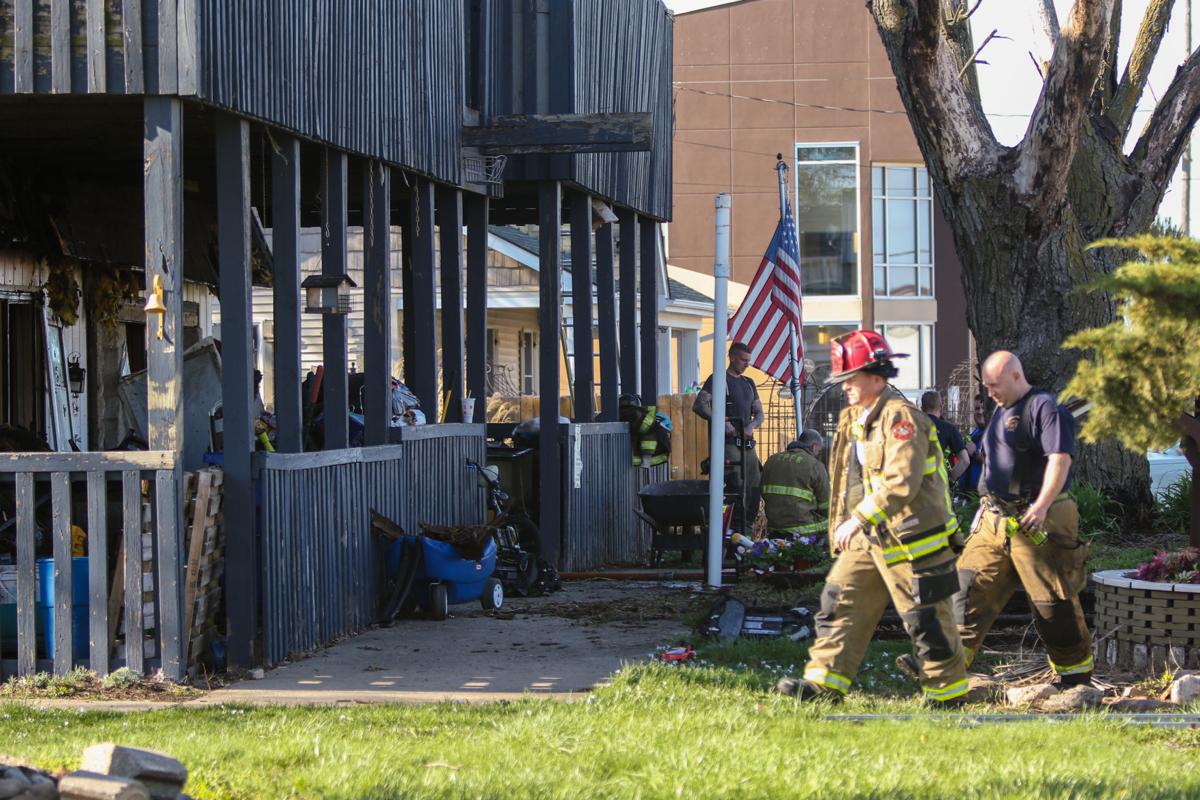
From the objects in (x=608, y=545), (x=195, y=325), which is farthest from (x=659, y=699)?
(x=195, y=325)

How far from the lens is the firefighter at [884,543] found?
301 inches

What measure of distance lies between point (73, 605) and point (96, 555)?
1.52 feet

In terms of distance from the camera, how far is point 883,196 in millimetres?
40969

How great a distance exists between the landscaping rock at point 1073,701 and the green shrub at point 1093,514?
15.7 feet

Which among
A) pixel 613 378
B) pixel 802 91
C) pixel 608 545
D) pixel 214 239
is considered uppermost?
pixel 802 91

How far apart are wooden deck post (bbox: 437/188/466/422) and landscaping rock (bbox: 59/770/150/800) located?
899cm

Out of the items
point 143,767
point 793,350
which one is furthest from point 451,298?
point 143,767

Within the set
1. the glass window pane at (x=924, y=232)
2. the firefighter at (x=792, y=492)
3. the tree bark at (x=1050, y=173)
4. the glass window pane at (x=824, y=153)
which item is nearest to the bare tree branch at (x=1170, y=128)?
the tree bark at (x=1050, y=173)

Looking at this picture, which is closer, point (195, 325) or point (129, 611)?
point (129, 611)

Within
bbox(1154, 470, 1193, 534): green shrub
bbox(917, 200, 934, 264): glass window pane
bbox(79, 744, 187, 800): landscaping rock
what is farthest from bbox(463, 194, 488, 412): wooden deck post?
bbox(917, 200, 934, 264): glass window pane

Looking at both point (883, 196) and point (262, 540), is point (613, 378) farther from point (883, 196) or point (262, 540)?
point (883, 196)

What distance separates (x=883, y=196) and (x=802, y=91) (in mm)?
3480

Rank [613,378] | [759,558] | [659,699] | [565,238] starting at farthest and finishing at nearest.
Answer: [565,238] < [613,378] < [759,558] < [659,699]

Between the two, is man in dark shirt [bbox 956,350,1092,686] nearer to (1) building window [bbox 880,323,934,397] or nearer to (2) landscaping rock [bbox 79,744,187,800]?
(2) landscaping rock [bbox 79,744,187,800]
